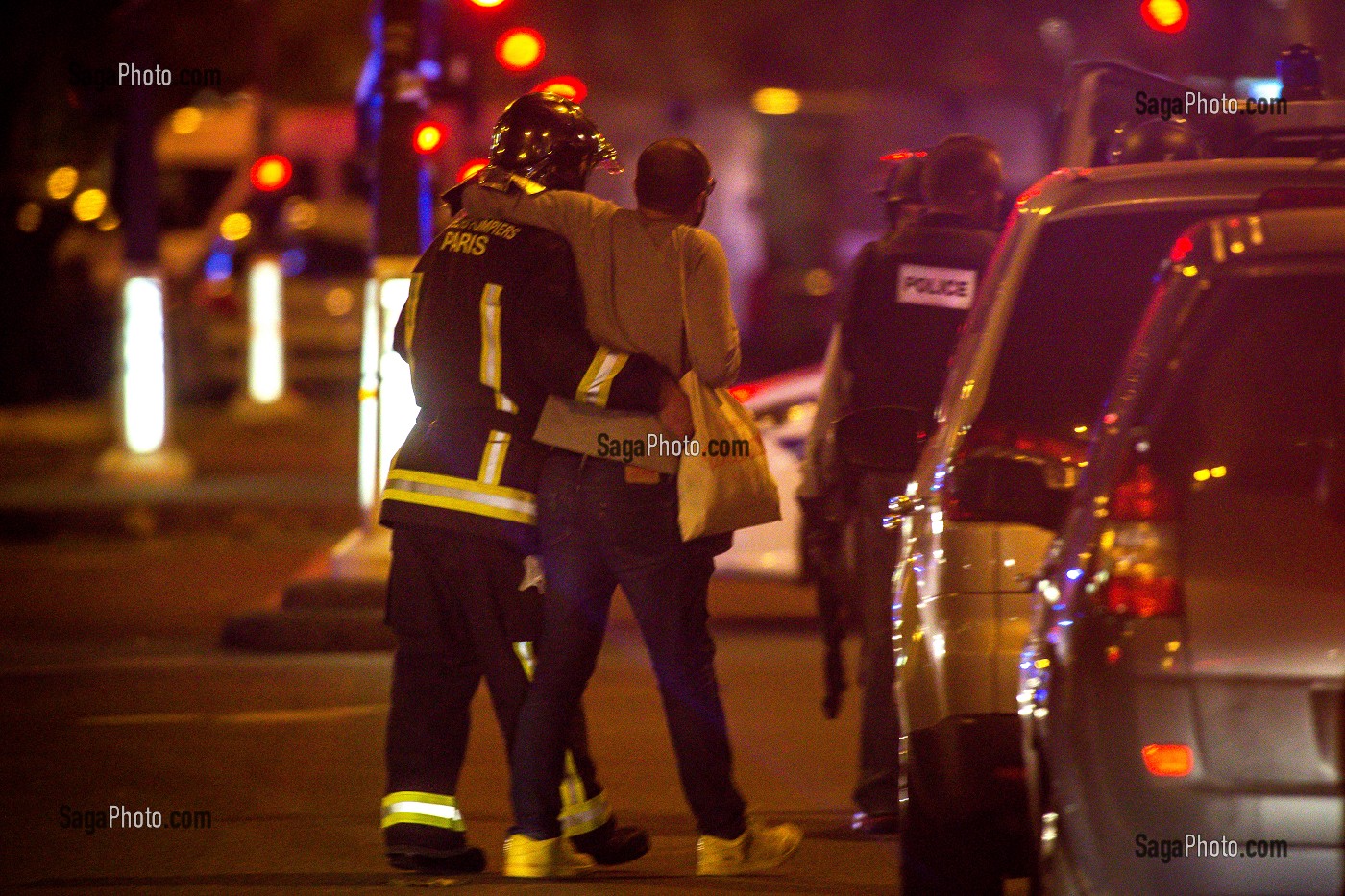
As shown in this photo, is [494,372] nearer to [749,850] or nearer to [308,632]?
[749,850]

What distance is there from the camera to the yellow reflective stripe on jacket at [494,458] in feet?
20.2

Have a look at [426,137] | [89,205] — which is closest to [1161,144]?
[426,137]

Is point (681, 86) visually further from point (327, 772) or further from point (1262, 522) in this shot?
point (1262, 522)

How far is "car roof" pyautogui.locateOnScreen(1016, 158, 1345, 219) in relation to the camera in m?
5.04

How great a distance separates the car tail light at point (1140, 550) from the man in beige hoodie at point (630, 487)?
216 cm

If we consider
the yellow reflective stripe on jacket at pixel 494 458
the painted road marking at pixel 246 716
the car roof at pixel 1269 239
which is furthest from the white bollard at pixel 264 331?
the car roof at pixel 1269 239

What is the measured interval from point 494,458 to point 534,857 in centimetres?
104

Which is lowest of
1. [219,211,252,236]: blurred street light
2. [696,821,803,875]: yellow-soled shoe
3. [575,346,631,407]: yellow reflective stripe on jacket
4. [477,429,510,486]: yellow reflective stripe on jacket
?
[696,821,803,875]: yellow-soled shoe

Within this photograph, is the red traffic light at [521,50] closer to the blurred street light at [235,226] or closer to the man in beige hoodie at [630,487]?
the man in beige hoodie at [630,487]

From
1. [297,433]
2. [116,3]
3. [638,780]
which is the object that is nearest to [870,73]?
[297,433]

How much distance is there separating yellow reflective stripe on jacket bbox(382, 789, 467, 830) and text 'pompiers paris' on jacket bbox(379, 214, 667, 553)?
2.33 ft

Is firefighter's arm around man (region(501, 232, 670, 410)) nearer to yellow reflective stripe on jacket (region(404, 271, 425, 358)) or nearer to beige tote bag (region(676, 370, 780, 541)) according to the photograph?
beige tote bag (region(676, 370, 780, 541))

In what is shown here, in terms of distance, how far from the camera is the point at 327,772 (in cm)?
801

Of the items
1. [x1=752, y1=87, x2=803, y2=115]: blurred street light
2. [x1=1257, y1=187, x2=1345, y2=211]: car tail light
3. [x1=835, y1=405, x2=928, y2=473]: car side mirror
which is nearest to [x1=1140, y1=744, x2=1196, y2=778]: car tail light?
[x1=1257, y1=187, x2=1345, y2=211]: car tail light
